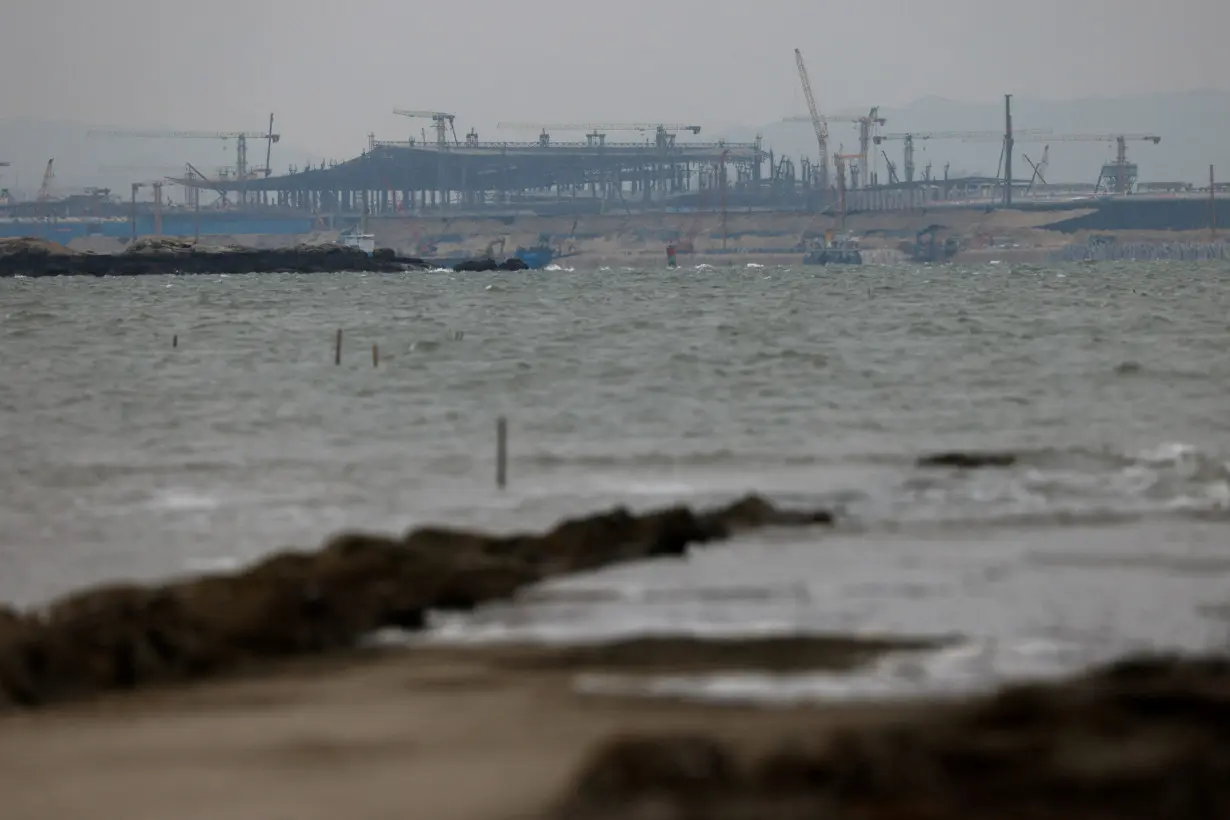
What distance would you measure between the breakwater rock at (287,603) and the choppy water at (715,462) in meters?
0.45

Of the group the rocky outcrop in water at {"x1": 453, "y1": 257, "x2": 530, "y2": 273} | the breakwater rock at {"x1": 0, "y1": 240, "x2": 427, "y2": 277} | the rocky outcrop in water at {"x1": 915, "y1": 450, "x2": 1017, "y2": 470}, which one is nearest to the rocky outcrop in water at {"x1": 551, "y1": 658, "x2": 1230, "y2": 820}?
the rocky outcrop in water at {"x1": 915, "y1": 450, "x2": 1017, "y2": 470}

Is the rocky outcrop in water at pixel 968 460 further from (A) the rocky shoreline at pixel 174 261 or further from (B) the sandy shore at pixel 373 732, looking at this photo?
(A) the rocky shoreline at pixel 174 261

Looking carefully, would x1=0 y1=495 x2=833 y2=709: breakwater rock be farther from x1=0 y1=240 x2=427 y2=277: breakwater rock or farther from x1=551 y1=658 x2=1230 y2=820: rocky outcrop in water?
x1=0 y1=240 x2=427 y2=277: breakwater rock

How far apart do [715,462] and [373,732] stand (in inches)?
521

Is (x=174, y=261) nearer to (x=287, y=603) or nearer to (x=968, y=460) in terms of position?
(x=968, y=460)

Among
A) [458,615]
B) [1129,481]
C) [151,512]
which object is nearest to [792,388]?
[1129,481]

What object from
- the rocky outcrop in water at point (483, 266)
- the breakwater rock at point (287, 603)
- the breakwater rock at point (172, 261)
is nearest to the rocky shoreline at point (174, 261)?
the breakwater rock at point (172, 261)

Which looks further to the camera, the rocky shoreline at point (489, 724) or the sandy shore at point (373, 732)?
the sandy shore at point (373, 732)

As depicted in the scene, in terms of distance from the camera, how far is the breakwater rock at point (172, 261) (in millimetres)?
151625

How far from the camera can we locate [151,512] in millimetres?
17562

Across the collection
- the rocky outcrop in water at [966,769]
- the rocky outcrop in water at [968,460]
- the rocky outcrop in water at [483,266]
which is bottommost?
the rocky outcrop in water at [968,460]

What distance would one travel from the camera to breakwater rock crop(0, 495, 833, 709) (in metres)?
9.90

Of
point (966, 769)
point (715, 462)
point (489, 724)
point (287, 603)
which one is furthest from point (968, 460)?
point (966, 769)

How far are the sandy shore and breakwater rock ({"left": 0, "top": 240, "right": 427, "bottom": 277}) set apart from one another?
5606 inches
